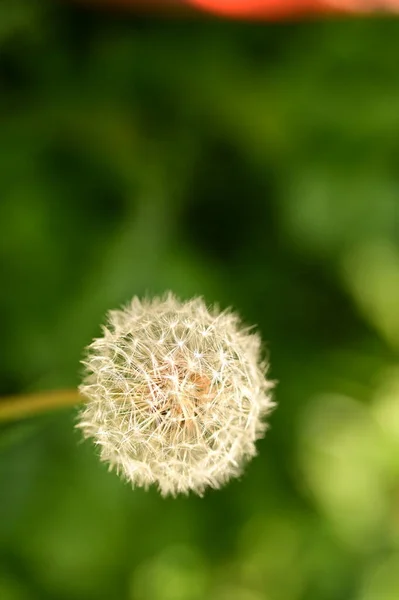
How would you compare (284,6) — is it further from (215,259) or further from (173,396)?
(173,396)

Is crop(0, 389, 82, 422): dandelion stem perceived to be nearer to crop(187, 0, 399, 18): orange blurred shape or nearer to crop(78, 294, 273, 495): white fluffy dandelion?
crop(78, 294, 273, 495): white fluffy dandelion

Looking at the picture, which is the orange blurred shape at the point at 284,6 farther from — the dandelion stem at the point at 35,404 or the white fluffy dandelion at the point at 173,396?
the dandelion stem at the point at 35,404

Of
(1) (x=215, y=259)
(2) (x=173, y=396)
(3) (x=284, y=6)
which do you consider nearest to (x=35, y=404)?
(2) (x=173, y=396)

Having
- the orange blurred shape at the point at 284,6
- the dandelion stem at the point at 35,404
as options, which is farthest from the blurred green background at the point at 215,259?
the dandelion stem at the point at 35,404

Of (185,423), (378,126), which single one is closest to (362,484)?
(378,126)

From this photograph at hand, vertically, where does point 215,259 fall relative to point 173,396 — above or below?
above

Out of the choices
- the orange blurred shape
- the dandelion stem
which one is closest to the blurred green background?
the orange blurred shape

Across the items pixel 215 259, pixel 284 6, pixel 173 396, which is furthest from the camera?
pixel 215 259
